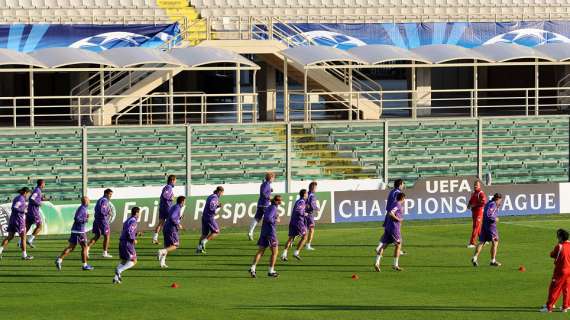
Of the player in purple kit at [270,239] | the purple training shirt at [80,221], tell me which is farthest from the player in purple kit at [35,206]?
the player in purple kit at [270,239]

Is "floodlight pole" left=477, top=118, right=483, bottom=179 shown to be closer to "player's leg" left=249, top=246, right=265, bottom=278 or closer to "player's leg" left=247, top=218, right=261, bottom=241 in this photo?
"player's leg" left=247, top=218, right=261, bottom=241

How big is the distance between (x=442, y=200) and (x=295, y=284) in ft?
47.1

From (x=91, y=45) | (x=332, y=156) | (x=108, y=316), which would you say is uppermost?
(x=91, y=45)

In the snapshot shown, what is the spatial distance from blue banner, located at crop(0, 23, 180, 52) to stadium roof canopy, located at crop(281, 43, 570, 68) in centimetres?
507

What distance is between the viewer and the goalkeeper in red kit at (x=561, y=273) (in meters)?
24.1

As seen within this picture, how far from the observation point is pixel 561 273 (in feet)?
79.2

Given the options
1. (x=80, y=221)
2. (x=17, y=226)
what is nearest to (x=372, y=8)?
(x=17, y=226)

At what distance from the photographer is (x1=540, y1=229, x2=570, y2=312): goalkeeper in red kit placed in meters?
24.1

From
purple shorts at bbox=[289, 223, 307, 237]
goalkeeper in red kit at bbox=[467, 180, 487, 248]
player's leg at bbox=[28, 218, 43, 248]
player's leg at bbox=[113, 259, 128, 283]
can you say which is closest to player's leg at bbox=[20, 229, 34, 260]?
player's leg at bbox=[28, 218, 43, 248]

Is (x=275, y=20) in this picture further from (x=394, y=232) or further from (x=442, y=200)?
(x=394, y=232)

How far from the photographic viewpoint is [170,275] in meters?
29.3

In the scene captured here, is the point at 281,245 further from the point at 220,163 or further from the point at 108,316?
the point at 108,316

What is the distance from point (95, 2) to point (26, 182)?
13374mm

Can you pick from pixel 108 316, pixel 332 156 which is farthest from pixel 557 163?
pixel 108 316
